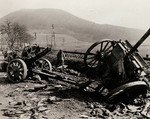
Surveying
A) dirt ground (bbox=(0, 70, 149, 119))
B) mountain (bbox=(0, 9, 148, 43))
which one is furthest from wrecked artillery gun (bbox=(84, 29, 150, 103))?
mountain (bbox=(0, 9, 148, 43))

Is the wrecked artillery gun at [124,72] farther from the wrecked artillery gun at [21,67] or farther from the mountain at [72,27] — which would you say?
the mountain at [72,27]

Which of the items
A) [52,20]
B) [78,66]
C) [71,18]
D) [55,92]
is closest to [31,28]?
[52,20]

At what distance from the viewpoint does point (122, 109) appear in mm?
7605

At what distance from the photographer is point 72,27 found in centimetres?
11669

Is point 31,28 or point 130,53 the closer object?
point 130,53

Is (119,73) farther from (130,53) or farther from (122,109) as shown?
(122,109)

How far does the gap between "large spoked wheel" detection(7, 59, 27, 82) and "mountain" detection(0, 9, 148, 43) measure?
7912 cm

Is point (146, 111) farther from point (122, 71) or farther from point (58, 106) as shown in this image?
point (58, 106)

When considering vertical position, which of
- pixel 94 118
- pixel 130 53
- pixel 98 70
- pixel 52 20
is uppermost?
pixel 52 20

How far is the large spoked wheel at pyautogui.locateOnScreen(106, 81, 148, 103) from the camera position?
304 inches

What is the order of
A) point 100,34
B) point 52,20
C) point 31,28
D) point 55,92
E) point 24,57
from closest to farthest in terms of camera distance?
point 55,92 < point 24,57 < point 100,34 < point 31,28 < point 52,20

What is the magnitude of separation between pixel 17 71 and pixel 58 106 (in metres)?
4.33

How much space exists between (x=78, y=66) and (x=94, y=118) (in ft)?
37.7

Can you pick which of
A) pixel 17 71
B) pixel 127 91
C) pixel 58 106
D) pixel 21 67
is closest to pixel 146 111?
pixel 127 91
